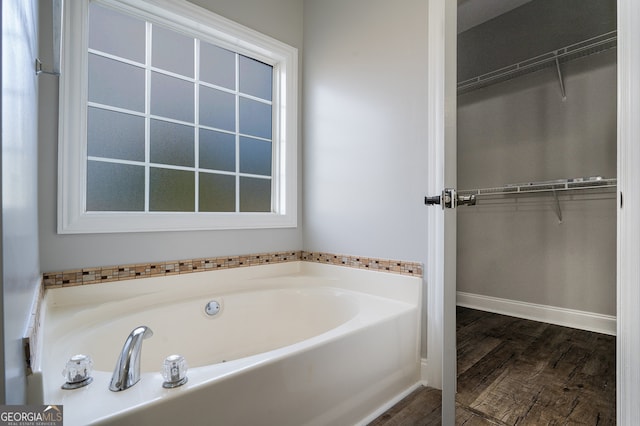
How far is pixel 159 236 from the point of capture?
1820 millimetres

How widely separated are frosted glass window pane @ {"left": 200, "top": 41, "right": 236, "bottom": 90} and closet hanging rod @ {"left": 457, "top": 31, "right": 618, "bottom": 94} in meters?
2.09

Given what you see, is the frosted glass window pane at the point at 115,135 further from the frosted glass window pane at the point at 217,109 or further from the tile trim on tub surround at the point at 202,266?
the tile trim on tub surround at the point at 202,266

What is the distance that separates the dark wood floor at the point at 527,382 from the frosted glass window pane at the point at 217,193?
5.07 ft

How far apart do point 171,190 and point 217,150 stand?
1.37 ft

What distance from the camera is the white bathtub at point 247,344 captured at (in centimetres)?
87

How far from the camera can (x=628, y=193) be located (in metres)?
1.12

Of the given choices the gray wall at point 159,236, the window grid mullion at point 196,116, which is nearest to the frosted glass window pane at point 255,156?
the window grid mullion at point 196,116

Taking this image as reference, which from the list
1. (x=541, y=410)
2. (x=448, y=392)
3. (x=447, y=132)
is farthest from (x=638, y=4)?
(x=541, y=410)

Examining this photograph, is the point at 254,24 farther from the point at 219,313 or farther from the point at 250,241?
the point at 219,313

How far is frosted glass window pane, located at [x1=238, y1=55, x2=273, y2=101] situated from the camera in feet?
7.61

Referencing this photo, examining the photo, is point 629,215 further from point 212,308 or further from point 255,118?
point 255,118

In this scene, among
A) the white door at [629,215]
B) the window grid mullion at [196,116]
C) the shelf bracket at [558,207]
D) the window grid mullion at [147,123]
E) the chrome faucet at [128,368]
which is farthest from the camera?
the shelf bracket at [558,207]

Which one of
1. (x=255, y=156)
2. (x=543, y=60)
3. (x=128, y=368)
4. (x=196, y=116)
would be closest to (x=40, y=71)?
(x=128, y=368)

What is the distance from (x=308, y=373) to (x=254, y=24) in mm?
2201
